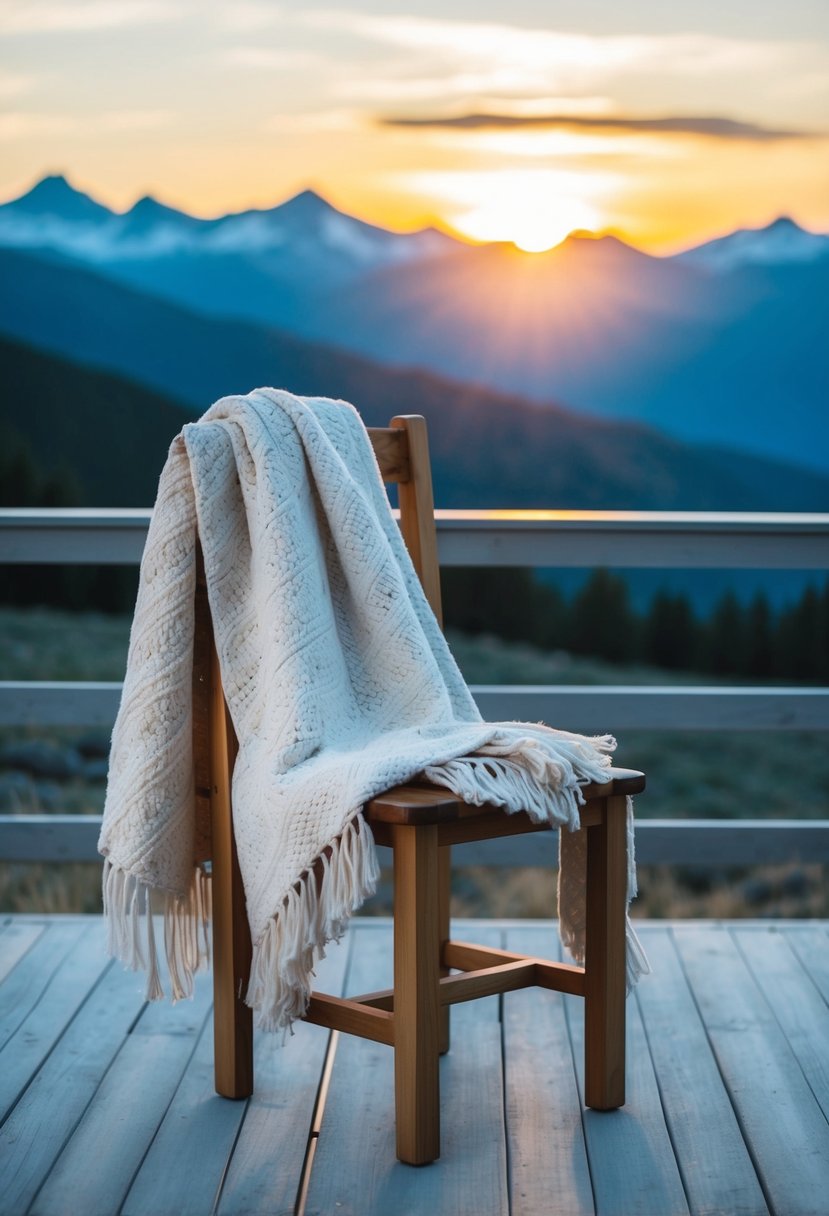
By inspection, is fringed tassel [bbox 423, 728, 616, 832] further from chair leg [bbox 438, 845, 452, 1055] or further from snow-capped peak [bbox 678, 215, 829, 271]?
snow-capped peak [bbox 678, 215, 829, 271]

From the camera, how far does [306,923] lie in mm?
1534

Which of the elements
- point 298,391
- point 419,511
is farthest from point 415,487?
point 298,391

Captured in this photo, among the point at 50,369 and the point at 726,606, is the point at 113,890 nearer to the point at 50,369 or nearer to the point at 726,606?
the point at 726,606

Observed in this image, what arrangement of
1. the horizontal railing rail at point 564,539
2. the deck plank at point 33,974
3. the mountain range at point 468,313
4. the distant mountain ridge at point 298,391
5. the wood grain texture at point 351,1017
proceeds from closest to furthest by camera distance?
1. the wood grain texture at point 351,1017
2. the deck plank at point 33,974
3. the horizontal railing rail at point 564,539
4. the mountain range at point 468,313
5. the distant mountain ridge at point 298,391

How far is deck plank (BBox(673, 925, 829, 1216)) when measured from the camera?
1525 mm

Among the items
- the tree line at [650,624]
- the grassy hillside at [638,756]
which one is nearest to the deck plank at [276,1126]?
the grassy hillside at [638,756]

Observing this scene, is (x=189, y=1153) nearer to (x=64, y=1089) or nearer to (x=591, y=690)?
(x=64, y=1089)

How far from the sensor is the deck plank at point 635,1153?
147 cm

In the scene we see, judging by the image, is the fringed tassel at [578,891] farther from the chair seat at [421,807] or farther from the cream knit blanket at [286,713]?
the chair seat at [421,807]

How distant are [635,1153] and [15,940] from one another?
1335 mm

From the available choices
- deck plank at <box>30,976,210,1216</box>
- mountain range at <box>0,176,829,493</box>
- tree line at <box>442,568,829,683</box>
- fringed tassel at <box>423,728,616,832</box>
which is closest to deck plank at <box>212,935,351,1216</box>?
deck plank at <box>30,976,210,1216</box>

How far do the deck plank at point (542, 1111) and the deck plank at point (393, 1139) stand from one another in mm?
20

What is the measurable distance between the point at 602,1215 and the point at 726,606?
7.49m

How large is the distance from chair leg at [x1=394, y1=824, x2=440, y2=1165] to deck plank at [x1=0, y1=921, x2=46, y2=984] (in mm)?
994
